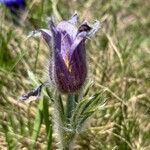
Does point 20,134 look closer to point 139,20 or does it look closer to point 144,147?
point 144,147

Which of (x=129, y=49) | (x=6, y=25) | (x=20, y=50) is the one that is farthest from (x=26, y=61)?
(x=129, y=49)

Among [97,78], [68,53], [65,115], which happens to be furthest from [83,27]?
[97,78]

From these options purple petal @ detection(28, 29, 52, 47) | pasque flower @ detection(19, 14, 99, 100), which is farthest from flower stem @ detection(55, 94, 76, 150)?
purple petal @ detection(28, 29, 52, 47)

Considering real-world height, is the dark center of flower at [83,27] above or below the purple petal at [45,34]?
below

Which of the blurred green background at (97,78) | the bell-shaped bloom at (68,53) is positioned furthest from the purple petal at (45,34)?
the blurred green background at (97,78)

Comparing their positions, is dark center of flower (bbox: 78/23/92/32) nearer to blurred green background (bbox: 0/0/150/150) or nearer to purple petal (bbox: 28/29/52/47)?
purple petal (bbox: 28/29/52/47)

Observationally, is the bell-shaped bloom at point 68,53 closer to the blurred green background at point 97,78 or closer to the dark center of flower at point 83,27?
the dark center of flower at point 83,27

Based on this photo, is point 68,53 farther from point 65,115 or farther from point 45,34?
point 65,115
